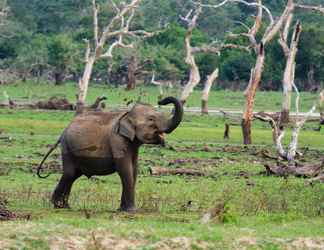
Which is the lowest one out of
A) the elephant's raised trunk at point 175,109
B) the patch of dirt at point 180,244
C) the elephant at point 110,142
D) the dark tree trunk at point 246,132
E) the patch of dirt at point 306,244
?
the dark tree trunk at point 246,132

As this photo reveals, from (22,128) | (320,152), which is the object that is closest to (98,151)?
(320,152)

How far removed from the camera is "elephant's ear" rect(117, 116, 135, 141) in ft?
46.3

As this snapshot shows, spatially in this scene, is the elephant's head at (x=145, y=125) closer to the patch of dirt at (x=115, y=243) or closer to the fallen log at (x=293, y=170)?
the patch of dirt at (x=115, y=243)

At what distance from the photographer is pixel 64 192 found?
14.3 meters

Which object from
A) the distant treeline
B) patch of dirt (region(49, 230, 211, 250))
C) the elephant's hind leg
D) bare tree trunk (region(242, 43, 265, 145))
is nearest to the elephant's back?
the elephant's hind leg

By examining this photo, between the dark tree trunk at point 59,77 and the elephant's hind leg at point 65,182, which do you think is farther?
the dark tree trunk at point 59,77

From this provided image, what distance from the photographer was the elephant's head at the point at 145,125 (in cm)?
1413

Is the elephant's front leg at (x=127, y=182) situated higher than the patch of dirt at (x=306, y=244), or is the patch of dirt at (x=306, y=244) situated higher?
the elephant's front leg at (x=127, y=182)

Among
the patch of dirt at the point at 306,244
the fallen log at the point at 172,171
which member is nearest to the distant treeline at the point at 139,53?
the fallen log at the point at 172,171

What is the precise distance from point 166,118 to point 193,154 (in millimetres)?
9750

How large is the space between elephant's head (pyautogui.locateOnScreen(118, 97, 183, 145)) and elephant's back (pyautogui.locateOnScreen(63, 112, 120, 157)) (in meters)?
0.23

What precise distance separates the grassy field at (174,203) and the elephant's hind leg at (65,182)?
0.22 metres

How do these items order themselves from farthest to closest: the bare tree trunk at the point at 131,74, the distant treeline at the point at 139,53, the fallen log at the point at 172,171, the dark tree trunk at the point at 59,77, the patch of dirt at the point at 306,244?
the distant treeline at the point at 139,53 → the dark tree trunk at the point at 59,77 → the bare tree trunk at the point at 131,74 → the fallen log at the point at 172,171 → the patch of dirt at the point at 306,244

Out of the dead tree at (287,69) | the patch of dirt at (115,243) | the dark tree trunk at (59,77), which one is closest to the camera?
the patch of dirt at (115,243)
